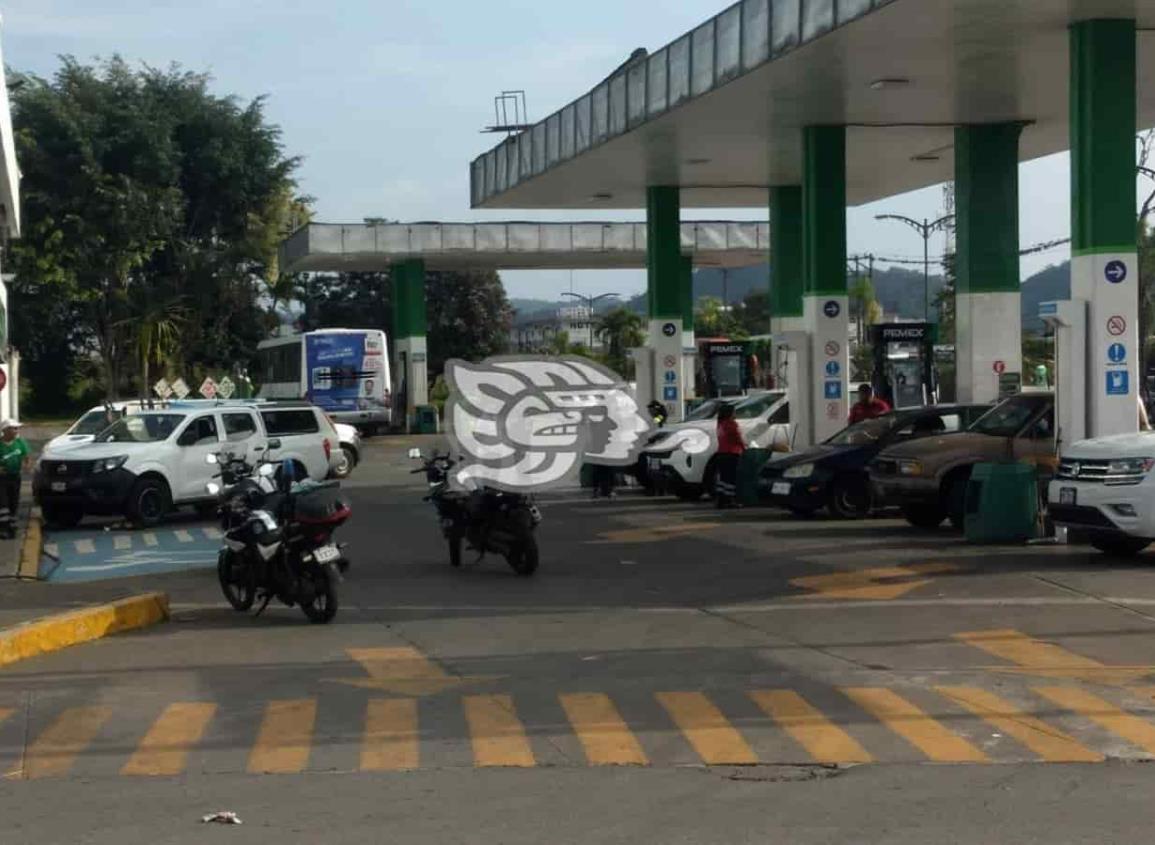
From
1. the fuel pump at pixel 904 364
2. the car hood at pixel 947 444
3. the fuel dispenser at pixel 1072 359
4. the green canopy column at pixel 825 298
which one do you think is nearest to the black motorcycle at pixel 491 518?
the car hood at pixel 947 444

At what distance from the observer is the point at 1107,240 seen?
1948 cm

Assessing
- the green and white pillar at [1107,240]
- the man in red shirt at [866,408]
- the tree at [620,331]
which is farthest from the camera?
the tree at [620,331]

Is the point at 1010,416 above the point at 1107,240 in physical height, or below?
below

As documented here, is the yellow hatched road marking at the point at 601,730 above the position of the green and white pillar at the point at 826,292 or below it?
below

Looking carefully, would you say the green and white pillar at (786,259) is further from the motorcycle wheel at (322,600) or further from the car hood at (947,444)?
the motorcycle wheel at (322,600)

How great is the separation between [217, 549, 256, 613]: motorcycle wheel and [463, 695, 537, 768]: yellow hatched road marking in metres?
4.69

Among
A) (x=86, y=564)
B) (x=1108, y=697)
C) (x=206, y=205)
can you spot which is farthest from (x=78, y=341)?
(x=1108, y=697)

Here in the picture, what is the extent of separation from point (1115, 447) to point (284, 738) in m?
10.7

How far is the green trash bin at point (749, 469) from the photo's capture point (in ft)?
83.8

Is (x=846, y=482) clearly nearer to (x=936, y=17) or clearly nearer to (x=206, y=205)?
(x=936, y=17)

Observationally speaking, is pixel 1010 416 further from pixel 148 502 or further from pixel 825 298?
pixel 148 502

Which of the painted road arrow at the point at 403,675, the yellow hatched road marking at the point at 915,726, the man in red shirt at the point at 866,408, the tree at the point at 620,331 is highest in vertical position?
the tree at the point at 620,331

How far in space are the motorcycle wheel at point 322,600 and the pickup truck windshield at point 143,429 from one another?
484 inches

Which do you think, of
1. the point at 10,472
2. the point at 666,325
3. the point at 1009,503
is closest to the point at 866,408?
the point at 1009,503
